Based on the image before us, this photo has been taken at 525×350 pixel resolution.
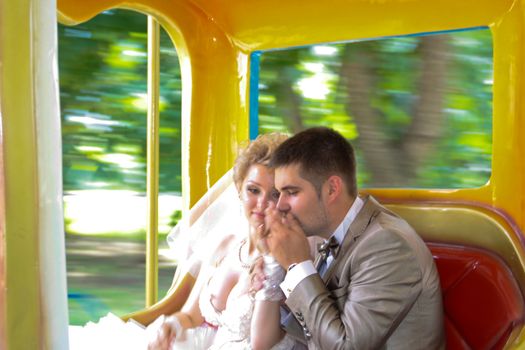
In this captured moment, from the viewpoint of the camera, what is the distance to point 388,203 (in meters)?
2.06

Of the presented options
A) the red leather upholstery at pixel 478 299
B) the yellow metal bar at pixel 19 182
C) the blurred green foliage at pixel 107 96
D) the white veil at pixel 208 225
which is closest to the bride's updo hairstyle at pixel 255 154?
the white veil at pixel 208 225

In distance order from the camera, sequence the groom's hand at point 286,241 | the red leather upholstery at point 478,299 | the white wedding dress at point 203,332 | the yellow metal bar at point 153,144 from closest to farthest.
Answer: the groom's hand at point 286,241
the red leather upholstery at point 478,299
the white wedding dress at point 203,332
the yellow metal bar at point 153,144

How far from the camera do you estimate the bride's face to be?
1918 mm

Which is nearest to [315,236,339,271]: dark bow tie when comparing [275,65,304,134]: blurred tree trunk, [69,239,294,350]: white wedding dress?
[69,239,294,350]: white wedding dress

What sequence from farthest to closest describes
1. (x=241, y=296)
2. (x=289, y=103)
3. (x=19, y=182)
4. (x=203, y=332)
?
(x=289, y=103) → (x=203, y=332) → (x=241, y=296) → (x=19, y=182)

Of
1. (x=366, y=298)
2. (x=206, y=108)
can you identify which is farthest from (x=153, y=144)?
(x=366, y=298)

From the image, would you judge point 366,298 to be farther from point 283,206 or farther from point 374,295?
point 283,206

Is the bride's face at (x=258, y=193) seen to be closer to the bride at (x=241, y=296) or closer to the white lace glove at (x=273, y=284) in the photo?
the bride at (x=241, y=296)

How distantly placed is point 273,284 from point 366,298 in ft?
0.91

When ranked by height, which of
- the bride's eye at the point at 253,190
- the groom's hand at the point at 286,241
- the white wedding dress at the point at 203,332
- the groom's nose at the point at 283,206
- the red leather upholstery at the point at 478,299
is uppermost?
the groom's nose at the point at 283,206

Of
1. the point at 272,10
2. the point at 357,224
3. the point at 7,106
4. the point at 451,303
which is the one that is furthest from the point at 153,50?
the point at 7,106

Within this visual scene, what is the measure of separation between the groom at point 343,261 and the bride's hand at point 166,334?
1.25 ft

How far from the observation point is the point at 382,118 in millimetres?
3408

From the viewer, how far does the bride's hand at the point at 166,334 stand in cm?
197
